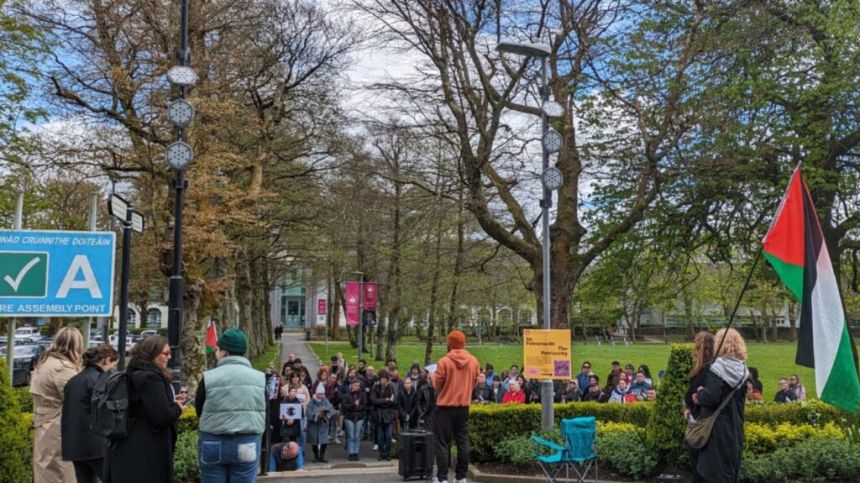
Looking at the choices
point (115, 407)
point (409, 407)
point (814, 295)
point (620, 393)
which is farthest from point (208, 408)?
point (620, 393)

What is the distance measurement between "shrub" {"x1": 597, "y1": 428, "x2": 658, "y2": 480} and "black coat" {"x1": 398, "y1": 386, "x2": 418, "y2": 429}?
5.72 metres

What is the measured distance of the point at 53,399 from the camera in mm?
7359

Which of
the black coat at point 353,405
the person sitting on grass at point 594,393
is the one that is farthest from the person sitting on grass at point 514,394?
the black coat at point 353,405

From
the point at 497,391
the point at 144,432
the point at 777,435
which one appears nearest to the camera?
the point at 144,432

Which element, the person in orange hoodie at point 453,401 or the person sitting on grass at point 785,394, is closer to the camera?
the person in orange hoodie at point 453,401

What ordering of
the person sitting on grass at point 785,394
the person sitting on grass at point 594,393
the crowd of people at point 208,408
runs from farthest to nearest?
the person sitting on grass at point 785,394 < the person sitting on grass at point 594,393 < the crowd of people at point 208,408

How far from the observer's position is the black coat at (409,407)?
1591 centimetres

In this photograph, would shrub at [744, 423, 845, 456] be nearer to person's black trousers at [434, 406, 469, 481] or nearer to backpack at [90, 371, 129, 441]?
person's black trousers at [434, 406, 469, 481]

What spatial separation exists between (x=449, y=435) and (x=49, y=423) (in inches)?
182

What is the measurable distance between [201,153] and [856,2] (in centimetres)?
1520

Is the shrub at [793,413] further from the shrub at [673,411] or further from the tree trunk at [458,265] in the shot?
the tree trunk at [458,265]

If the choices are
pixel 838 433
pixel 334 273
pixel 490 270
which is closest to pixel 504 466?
pixel 838 433

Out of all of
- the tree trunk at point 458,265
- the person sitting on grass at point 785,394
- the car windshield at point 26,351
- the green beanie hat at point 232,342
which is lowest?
the person sitting on grass at point 785,394

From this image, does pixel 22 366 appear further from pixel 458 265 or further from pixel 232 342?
pixel 232 342
